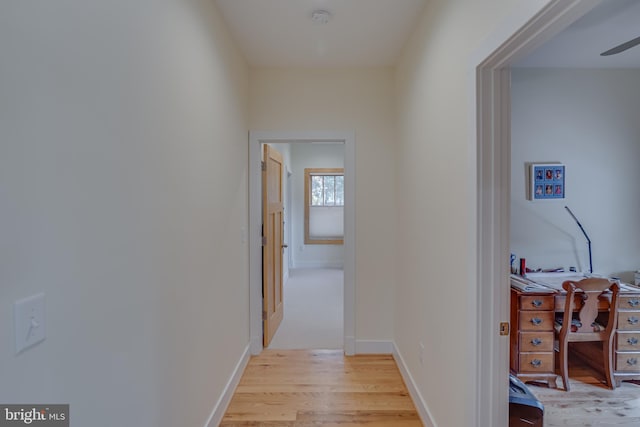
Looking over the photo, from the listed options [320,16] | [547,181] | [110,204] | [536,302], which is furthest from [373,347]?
[320,16]

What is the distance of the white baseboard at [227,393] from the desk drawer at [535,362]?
2165mm

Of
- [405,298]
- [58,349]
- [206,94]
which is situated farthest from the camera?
[405,298]

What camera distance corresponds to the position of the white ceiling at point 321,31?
2.04 meters

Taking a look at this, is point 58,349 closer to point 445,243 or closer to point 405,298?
point 445,243

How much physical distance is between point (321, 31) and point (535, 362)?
9.64 ft

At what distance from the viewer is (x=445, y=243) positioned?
5.68 feet

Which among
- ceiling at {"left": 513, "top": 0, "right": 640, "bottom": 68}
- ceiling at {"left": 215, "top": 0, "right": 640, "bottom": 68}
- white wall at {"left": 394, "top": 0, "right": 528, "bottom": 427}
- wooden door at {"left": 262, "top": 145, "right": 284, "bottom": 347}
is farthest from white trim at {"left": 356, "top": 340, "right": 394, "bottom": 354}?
ceiling at {"left": 513, "top": 0, "right": 640, "bottom": 68}

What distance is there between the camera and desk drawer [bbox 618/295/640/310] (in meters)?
2.48

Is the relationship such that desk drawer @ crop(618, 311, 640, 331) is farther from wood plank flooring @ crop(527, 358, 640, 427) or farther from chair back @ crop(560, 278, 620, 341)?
wood plank flooring @ crop(527, 358, 640, 427)

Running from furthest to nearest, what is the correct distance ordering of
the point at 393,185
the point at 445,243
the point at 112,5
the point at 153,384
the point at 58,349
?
1. the point at 393,185
2. the point at 445,243
3. the point at 153,384
4. the point at 112,5
5. the point at 58,349

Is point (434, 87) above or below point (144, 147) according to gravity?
above

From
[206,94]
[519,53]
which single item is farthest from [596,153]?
[206,94]

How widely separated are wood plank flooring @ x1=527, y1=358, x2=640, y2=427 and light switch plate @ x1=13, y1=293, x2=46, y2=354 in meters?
2.76

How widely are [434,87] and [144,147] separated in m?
1.58
